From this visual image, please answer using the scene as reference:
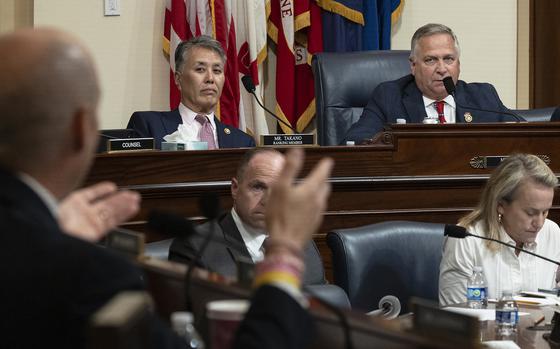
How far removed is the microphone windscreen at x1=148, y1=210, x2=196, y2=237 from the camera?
182 cm

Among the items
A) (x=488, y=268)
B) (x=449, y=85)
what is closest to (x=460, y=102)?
(x=449, y=85)

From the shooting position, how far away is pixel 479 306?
3.73 meters

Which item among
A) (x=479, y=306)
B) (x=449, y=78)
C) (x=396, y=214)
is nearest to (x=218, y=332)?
(x=479, y=306)

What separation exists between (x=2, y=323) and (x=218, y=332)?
35 centimetres

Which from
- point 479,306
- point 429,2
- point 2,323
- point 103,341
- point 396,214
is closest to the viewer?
point 103,341

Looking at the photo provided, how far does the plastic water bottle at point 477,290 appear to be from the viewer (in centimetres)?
380

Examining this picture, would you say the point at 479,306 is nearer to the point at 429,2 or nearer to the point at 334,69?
the point at 334,69

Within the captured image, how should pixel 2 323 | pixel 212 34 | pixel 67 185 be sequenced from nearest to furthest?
pixel 2 323, pixel 67 185, pixel 212 34

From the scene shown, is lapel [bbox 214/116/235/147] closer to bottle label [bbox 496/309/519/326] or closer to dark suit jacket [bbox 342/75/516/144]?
dark suit jacket [bbox 342/75/516/144]

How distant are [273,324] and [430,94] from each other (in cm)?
472

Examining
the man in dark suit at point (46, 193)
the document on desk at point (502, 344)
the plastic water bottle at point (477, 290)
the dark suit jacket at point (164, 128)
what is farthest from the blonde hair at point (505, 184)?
the man in dark suit at point (46, 193)

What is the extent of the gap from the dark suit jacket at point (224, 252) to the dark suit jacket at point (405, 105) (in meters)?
1.71

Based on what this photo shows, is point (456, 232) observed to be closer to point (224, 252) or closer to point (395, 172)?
point (224, 252)

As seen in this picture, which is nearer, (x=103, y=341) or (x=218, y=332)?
(x=103, y=341)
